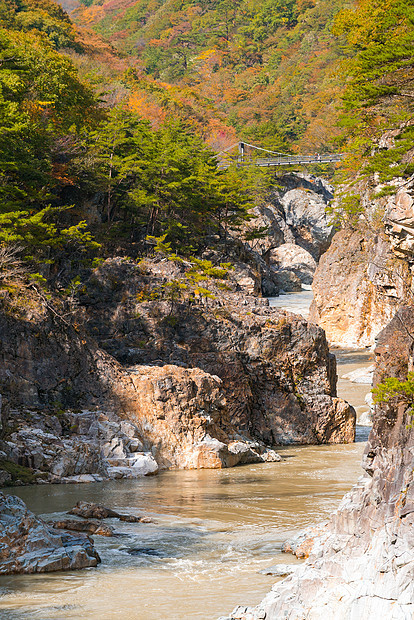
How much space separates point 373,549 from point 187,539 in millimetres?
4754

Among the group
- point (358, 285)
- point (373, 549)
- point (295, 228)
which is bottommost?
point (373, 549)

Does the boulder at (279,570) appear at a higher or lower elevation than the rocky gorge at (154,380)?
lower

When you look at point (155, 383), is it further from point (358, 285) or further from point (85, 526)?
point (358, 285)

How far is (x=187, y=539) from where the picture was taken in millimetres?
11227

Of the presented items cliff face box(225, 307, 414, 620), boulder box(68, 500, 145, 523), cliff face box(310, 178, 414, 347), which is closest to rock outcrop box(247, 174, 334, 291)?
cliff face box(310, 178, 414, 347)

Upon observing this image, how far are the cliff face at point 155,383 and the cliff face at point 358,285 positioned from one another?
12.6 meters

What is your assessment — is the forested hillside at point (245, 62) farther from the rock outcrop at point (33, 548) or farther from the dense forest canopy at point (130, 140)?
the rock outcrop at point (33, 548)

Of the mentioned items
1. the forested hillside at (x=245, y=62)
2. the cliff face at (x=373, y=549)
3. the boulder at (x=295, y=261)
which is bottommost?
the cliff face at (x=373, y=549)

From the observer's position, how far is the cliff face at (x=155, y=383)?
1686 cm

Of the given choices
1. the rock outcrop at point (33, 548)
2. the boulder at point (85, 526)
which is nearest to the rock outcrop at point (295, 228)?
the boulder at point (85, 526)

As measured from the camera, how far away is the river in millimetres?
8258

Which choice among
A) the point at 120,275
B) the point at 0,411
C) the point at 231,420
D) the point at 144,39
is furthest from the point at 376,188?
the point at 144,39

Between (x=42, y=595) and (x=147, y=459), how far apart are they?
8.34 metres

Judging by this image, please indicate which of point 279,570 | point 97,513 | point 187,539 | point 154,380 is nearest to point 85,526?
point 97,513
